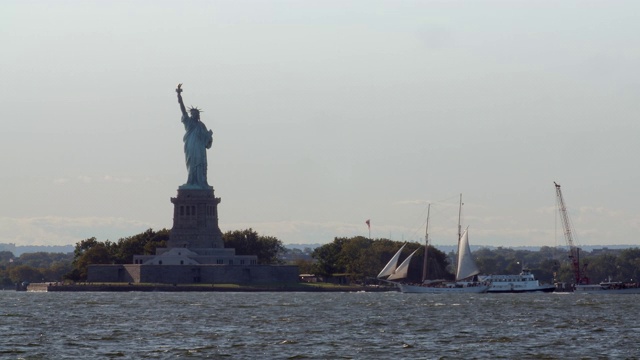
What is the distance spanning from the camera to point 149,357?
3287 inches

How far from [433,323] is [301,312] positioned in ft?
74.7

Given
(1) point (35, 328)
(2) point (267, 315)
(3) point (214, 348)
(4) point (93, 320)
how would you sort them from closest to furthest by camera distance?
(3) point (214, 348) → (1) point (35, 328) → (4) point (93, 320) → (2) point (267, 315)

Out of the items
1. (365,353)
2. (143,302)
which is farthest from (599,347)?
(143,302)

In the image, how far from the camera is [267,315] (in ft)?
428

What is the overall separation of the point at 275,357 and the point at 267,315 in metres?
46.8

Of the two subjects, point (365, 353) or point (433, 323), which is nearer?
point (365, 353)

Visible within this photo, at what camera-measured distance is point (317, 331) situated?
105625mm

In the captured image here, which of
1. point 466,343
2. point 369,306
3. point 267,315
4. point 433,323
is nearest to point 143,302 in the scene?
point 369,306

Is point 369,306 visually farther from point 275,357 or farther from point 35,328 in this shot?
point 275,357

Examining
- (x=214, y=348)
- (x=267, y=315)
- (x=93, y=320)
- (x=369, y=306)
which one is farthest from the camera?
(x=369, y=306)

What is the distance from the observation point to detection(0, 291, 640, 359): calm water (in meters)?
87.2

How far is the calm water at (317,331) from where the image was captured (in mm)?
87188

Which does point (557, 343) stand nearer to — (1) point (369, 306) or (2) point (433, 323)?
(2) point (433, 323)

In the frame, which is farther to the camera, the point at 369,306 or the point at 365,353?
the point at 369,306
